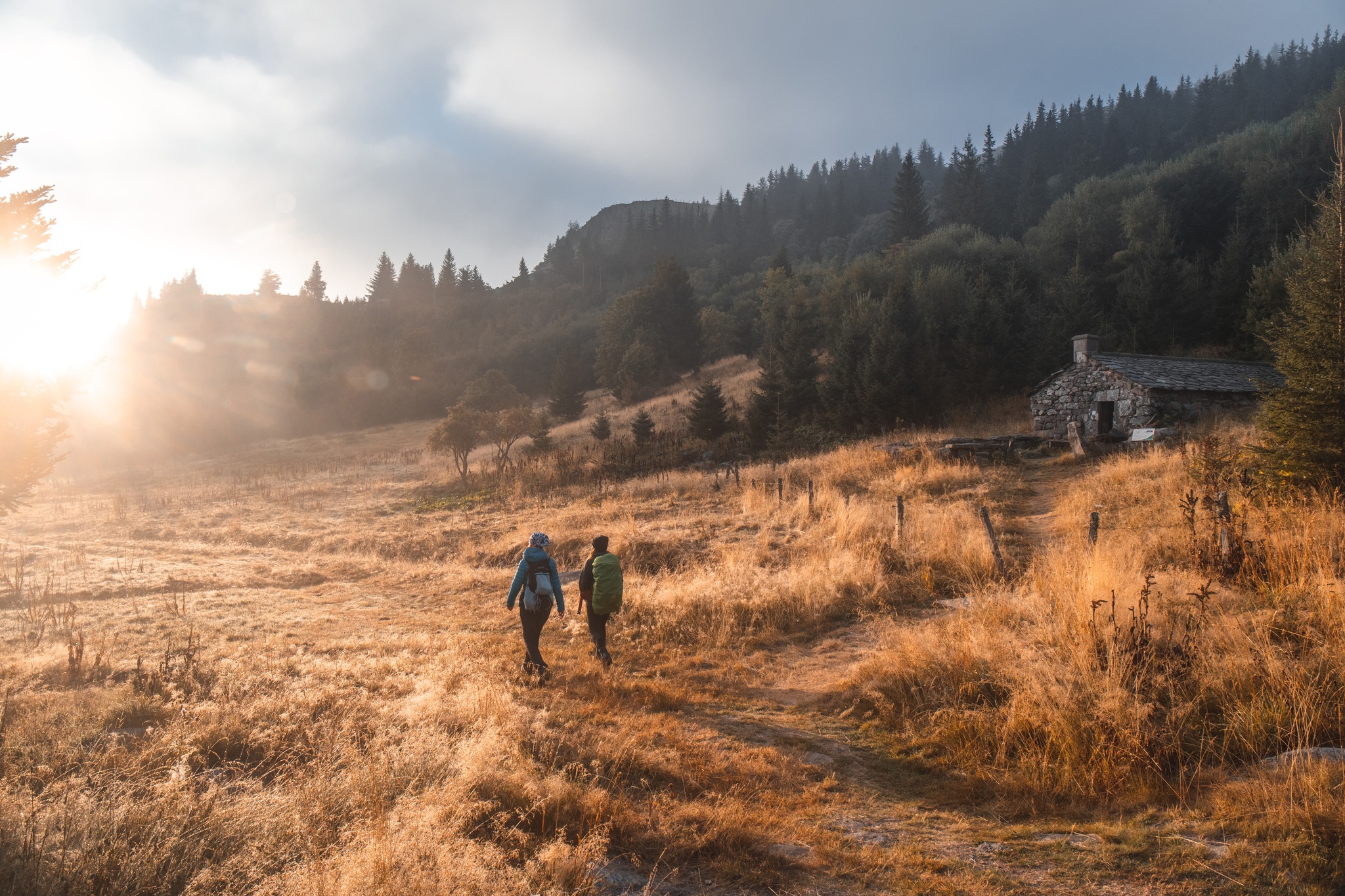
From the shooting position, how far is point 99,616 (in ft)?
32.0

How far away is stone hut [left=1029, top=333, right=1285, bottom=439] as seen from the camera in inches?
808

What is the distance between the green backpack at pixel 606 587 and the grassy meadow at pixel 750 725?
2.47ft

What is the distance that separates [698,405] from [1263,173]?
36.4 m

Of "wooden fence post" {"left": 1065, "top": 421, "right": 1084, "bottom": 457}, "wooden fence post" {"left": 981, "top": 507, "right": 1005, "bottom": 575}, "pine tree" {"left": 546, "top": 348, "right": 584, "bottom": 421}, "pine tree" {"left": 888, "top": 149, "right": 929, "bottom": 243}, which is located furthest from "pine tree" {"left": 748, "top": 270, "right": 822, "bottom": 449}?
"pine tree" {"left": 888, "top": 149, "right": 929, "bottom": 243}

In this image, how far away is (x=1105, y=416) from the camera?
2220 cm

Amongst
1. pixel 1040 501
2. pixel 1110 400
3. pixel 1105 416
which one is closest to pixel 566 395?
pixel 1105 416

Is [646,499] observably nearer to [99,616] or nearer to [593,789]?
[99,616]

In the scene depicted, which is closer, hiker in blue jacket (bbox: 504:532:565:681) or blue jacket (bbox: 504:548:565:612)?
hiker in blue jacket (bbox: 504:532:565:681)

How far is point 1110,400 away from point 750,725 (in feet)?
71.2

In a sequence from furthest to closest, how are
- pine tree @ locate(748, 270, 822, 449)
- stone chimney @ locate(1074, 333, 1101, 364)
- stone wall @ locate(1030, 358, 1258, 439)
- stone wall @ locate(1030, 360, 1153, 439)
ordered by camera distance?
1. pine tree @ locate(748, 270, 822, 449)
2. stone chimney @ locate(1074, 333, 1101, 364)
3. stone wall @ locate(1030, 360, 1153, 439)
4. stone wall @ locate(1030, 358, 1258, 439)

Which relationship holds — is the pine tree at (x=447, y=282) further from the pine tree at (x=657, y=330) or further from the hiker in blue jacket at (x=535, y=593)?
the hiker in blue jacket at (x=535, y=593)

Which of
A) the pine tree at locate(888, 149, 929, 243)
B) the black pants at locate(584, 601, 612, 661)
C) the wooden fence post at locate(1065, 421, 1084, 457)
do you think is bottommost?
the black pants at locate(584, 601, 612, 661)

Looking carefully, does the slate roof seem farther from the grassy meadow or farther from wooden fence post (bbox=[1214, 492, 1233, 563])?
wooden fence post (bbox=[1214, 492, 1233, 563])

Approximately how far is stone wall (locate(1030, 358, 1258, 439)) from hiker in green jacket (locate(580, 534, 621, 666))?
18.7 meters
